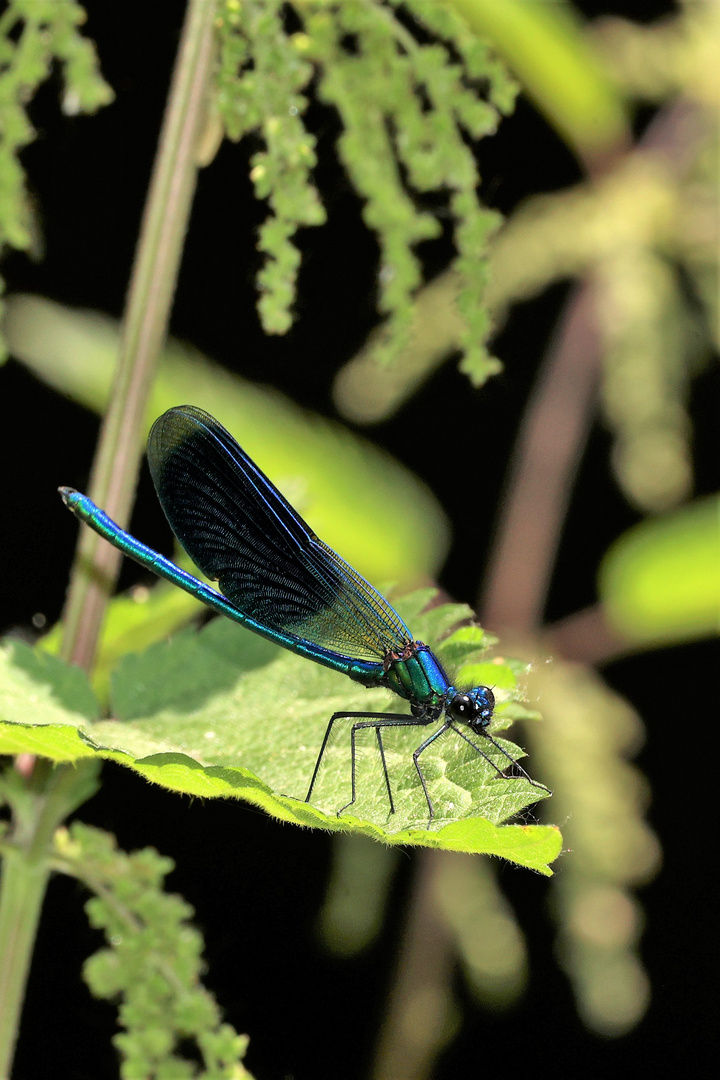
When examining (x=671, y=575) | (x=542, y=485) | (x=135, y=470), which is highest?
(x=542, y=485)

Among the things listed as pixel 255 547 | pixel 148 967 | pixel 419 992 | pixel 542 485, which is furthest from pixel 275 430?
pixel 419 992

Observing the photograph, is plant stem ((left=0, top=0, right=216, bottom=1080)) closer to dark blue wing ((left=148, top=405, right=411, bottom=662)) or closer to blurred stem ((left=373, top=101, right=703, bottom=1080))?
dark blue wing ((left=148, top=405, right=411, bottom=662))

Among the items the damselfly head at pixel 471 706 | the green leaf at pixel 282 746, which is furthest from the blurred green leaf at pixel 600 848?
the green leaf at pixel 282 746

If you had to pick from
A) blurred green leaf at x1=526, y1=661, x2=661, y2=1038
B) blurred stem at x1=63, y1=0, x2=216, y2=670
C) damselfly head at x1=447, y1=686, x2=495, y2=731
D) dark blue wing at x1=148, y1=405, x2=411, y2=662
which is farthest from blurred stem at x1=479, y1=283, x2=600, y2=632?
blurred stem at x1=63, y1=0, x2=216, y2=670

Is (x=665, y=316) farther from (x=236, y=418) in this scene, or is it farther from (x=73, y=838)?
(x=73, y=838)

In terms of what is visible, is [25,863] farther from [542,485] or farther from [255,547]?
[542,485]

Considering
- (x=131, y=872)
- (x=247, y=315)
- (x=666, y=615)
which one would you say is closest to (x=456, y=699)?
(x=131, y=872)
